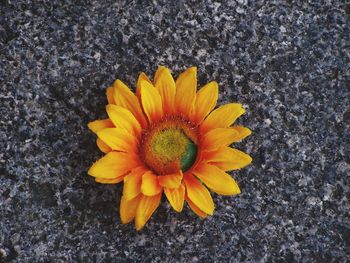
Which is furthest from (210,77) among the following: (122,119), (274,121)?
(122,119)

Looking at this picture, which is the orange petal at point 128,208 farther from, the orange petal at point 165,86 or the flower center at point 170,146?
the orange petal at point 165,86

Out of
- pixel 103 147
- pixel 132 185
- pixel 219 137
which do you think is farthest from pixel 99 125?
pixel 219 137

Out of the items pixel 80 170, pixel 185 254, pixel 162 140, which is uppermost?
pixel 162 140

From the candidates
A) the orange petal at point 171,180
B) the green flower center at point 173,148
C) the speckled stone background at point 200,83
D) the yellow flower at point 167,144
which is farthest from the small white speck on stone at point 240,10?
the orange petal at point 171,180

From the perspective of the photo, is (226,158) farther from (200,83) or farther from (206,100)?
(200,83)

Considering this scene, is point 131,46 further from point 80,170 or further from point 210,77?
point 80,170

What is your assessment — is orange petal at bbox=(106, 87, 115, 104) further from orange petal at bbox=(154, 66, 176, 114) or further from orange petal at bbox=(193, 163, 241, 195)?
orange petal at bbox=(193, 163, 241, 195)
